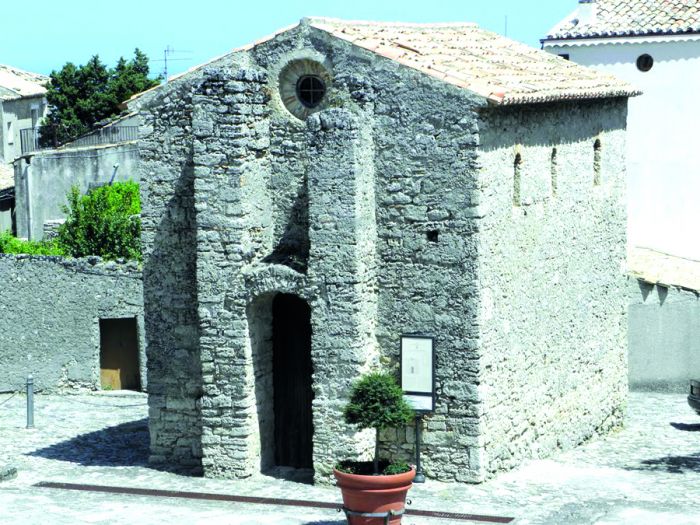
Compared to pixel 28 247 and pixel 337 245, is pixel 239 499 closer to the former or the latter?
pixel 337 245

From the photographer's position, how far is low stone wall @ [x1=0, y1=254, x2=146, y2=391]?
2681 cm

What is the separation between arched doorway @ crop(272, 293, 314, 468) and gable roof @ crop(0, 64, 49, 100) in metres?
37.5

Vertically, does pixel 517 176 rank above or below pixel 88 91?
below

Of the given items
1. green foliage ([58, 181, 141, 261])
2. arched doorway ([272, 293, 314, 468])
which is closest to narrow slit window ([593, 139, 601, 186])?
arched doorway ([272, 293, 314, 468])

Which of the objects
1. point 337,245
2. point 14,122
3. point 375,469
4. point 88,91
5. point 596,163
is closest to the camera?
point 375,469

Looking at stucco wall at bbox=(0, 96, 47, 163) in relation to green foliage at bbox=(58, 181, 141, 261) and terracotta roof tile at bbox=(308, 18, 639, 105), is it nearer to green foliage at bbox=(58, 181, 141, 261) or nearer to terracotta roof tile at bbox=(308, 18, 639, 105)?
green foliage at bbox=(58, 181, 141, 261)

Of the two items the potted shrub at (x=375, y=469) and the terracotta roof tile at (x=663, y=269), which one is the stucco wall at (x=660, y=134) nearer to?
the terracotta roof tile at (x=663, y=269)

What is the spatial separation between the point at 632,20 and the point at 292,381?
15356 millimetres

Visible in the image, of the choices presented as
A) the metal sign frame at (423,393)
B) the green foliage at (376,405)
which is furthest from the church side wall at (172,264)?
the green foliage at (376,405)

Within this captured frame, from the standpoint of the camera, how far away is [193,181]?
64.9 feet

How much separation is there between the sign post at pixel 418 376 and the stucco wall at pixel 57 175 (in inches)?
865

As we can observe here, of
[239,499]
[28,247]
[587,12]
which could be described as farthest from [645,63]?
[239,499]

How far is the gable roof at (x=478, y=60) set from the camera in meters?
18.9

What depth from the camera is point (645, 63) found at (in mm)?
31594
